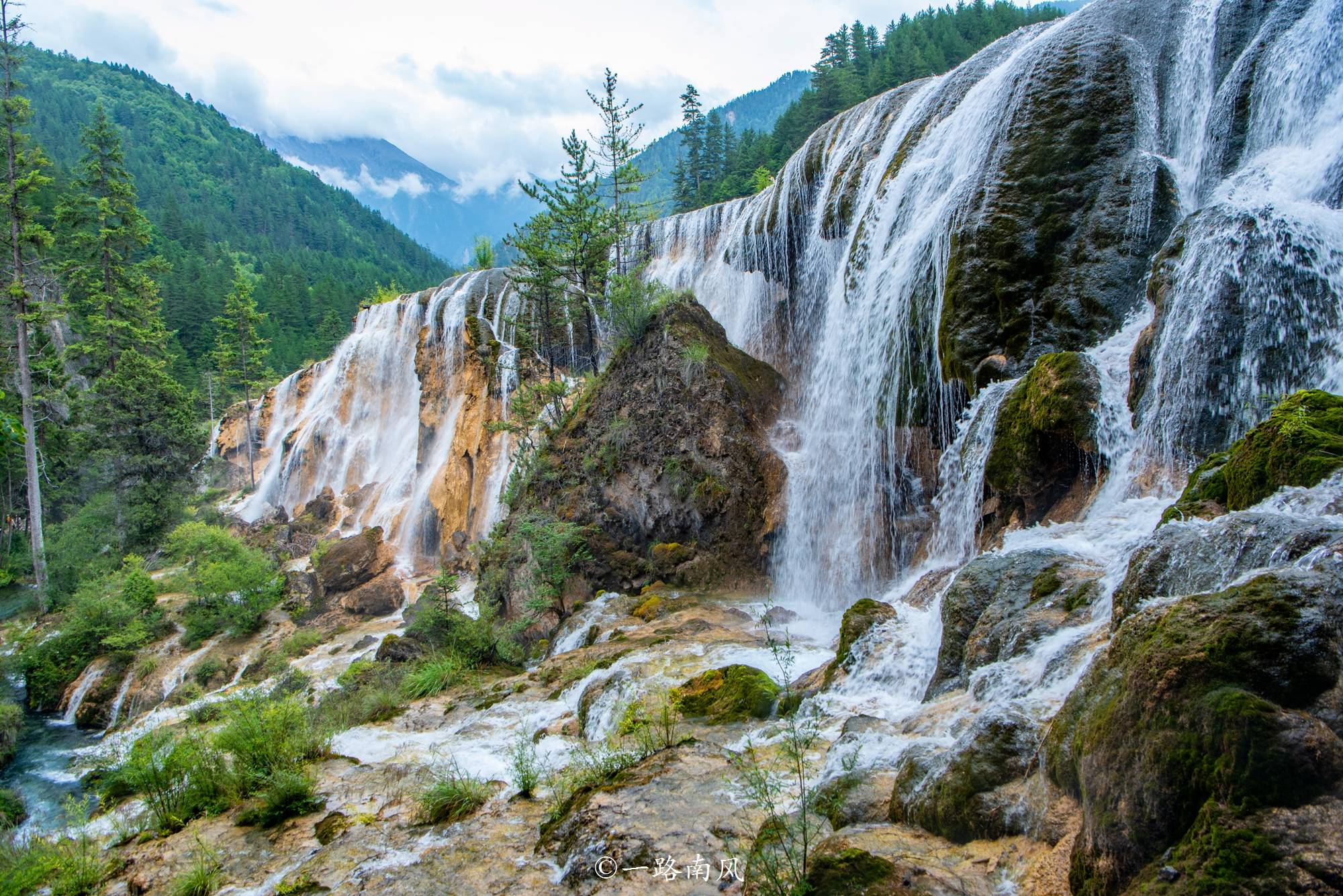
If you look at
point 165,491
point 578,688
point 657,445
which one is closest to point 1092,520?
point 578,688

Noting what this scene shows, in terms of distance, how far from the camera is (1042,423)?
27.5 ft

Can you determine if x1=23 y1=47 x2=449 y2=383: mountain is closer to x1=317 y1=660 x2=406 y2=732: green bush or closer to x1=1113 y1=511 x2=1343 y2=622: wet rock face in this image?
Result: x1=317 y1=660 x2=406 y2=732: green bush

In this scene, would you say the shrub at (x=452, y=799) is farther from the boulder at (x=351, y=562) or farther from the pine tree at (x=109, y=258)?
the pine tree at (x=109, y=258)

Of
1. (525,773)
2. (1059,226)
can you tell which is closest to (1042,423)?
(1059,226)

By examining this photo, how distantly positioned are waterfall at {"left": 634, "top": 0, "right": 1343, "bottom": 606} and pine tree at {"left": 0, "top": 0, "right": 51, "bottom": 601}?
24.9m

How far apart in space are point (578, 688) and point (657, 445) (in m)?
7.47

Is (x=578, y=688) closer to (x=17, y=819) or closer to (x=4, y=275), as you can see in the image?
(x=17, y=819)

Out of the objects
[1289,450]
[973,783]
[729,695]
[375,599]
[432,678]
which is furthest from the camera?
[375,599]

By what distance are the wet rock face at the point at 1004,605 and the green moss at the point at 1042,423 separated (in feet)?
8.28

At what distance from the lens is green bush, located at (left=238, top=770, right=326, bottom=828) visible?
6.08 metres

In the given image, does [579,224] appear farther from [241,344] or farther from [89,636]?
[241,344]

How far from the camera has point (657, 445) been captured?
52.3ft

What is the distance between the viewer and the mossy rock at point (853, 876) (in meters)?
2.86

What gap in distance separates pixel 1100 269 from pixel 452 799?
34.5 feet
